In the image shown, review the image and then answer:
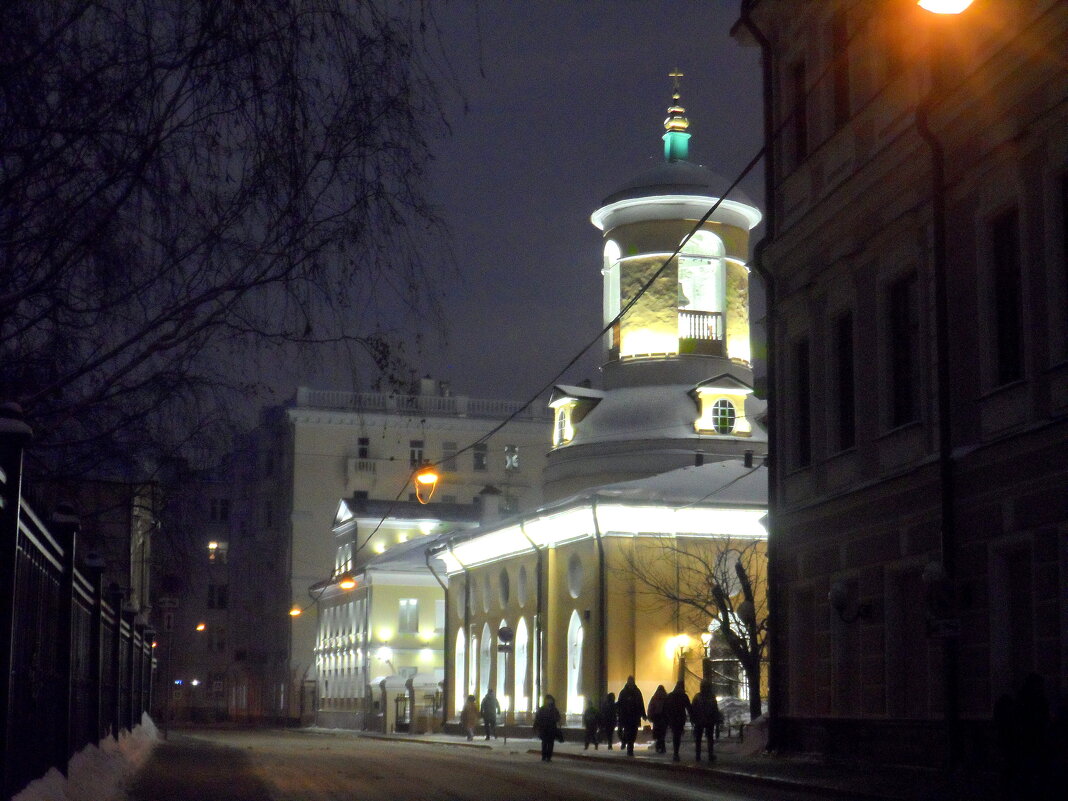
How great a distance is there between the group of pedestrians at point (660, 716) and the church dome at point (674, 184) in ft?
62.7

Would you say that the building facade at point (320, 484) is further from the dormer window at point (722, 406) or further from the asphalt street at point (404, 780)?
the asphalt street at point (404, 780)

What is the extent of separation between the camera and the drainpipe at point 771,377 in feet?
95.2

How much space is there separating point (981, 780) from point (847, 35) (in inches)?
483

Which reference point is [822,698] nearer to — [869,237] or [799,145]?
[869,237]

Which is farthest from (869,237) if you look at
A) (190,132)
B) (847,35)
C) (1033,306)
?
(190,132)

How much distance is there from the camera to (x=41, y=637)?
12875mm

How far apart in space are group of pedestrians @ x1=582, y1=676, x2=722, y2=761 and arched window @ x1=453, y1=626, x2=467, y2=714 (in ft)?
53.0

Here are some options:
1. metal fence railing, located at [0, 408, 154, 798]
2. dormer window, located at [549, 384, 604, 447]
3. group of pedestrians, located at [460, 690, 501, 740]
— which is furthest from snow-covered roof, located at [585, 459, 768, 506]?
metal fence railing, located at [0, 408, 154, 798]

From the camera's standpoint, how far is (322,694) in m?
82.5

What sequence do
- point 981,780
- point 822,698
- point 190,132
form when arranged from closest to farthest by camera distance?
1. point 190,132
2. point 981,780
3. point 822,698

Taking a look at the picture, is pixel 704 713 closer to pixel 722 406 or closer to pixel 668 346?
pixel 722 406

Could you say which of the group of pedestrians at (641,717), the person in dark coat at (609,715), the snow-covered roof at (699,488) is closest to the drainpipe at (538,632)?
the snow-covered roof at (699,488)

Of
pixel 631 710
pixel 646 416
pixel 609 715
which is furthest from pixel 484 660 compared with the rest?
pixel 631 710

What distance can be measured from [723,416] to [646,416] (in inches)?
101
